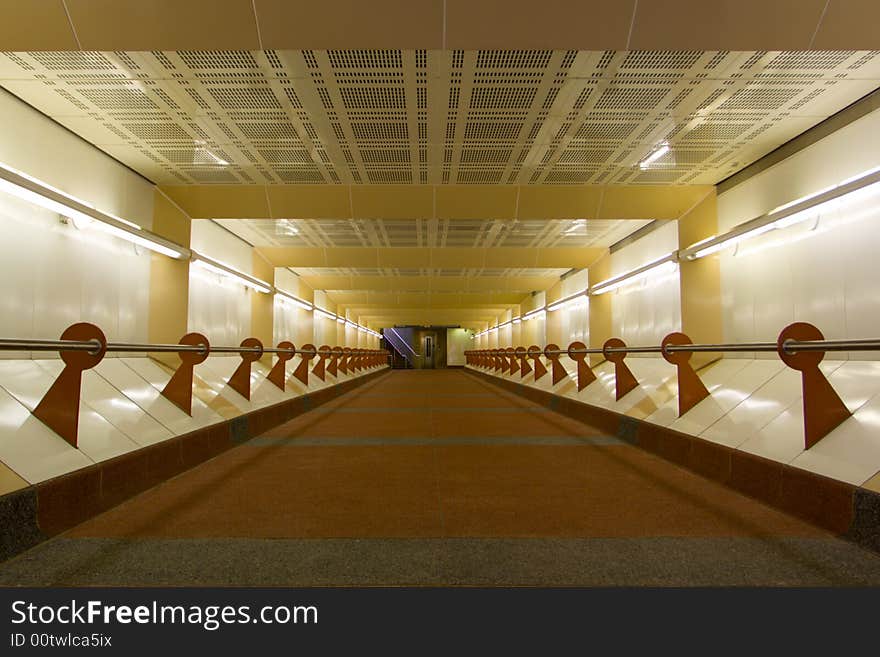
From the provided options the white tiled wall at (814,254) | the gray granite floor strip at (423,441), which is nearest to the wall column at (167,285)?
the gray granite floor strip at (423,441)

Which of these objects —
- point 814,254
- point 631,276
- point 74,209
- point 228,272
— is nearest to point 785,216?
point 814,254

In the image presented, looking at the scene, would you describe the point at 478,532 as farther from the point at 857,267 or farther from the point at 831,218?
the point at 831,218

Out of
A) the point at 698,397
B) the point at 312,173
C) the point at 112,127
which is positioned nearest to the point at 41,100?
the point at 112,127

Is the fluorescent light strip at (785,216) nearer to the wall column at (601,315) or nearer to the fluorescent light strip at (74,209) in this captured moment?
the wall column at (601,315)

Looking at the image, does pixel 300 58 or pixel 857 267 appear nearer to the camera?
pixel 300 58

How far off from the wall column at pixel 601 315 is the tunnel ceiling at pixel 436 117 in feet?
14.6

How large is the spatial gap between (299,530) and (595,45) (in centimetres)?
415

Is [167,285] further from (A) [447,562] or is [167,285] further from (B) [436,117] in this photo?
(A) [447,562]

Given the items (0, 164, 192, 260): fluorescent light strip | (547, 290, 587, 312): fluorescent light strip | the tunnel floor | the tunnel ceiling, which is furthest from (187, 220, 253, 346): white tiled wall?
(547, 290, 587, 312): fluorescent light strip

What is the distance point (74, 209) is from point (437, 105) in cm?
425

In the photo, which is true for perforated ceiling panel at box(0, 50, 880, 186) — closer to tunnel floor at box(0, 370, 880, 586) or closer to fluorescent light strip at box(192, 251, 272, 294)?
fluorescent light strip at box(192, 251, 272, 294)

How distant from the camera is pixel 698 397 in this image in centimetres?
550

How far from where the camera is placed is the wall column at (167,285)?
788 centimetres

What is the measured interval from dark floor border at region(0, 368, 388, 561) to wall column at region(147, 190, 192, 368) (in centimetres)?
333
